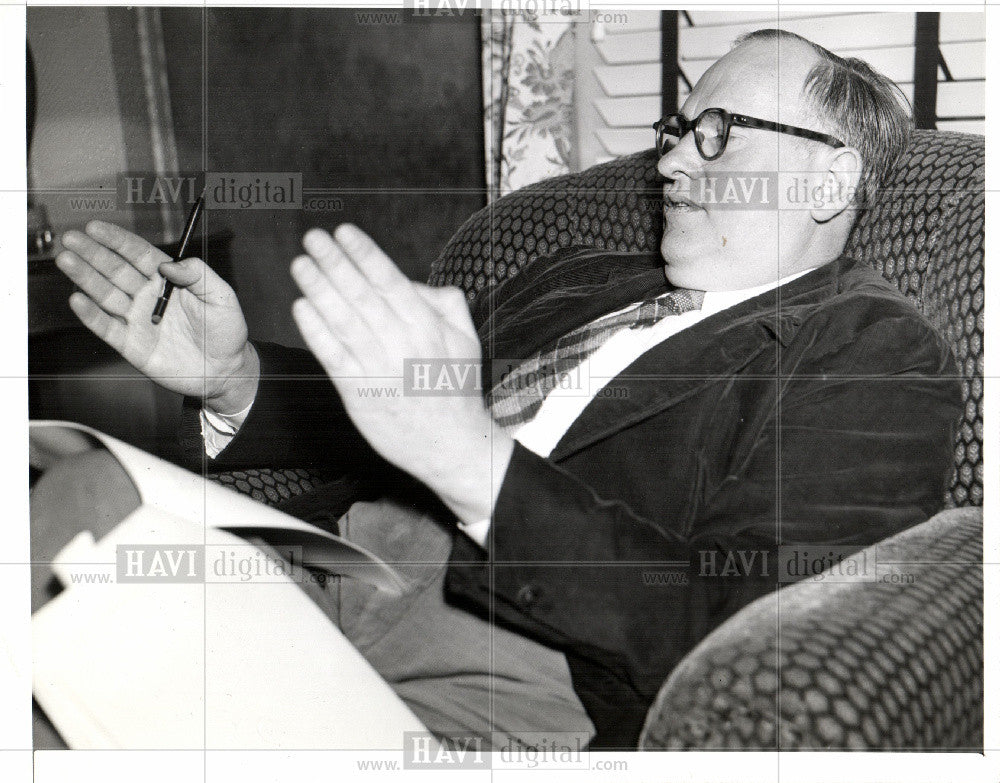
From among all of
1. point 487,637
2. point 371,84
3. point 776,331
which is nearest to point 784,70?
point 776,331

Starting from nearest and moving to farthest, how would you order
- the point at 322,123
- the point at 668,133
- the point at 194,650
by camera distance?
1. the point at 194,650
2. the point at 668,133
3. the point at 322,123

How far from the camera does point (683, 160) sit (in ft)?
4.19

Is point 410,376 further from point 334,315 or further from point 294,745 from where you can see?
point 294,745

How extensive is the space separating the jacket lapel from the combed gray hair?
0.79ft

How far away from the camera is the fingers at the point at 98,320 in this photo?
1.22 metres

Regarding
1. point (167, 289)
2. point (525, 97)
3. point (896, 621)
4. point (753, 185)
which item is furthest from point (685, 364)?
point (525, 97)

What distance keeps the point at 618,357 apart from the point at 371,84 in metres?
1.02

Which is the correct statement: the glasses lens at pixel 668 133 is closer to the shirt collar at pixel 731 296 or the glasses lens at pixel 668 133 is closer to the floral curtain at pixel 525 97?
the shirt collar at pixel 731 296

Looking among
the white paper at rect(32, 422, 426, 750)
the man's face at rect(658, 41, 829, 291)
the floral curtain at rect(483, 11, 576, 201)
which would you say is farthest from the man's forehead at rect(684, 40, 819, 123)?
the floral curtain at rect(483, 11, 576, 201)

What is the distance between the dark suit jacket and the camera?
0.90 meters

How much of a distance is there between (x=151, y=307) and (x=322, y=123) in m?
0.62

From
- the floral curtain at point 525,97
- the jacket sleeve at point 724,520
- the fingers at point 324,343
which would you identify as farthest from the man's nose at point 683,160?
the floral curtain at point 525,97

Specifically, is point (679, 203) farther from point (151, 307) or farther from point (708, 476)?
point (151, 307)

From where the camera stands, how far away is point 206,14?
142 centimetres
